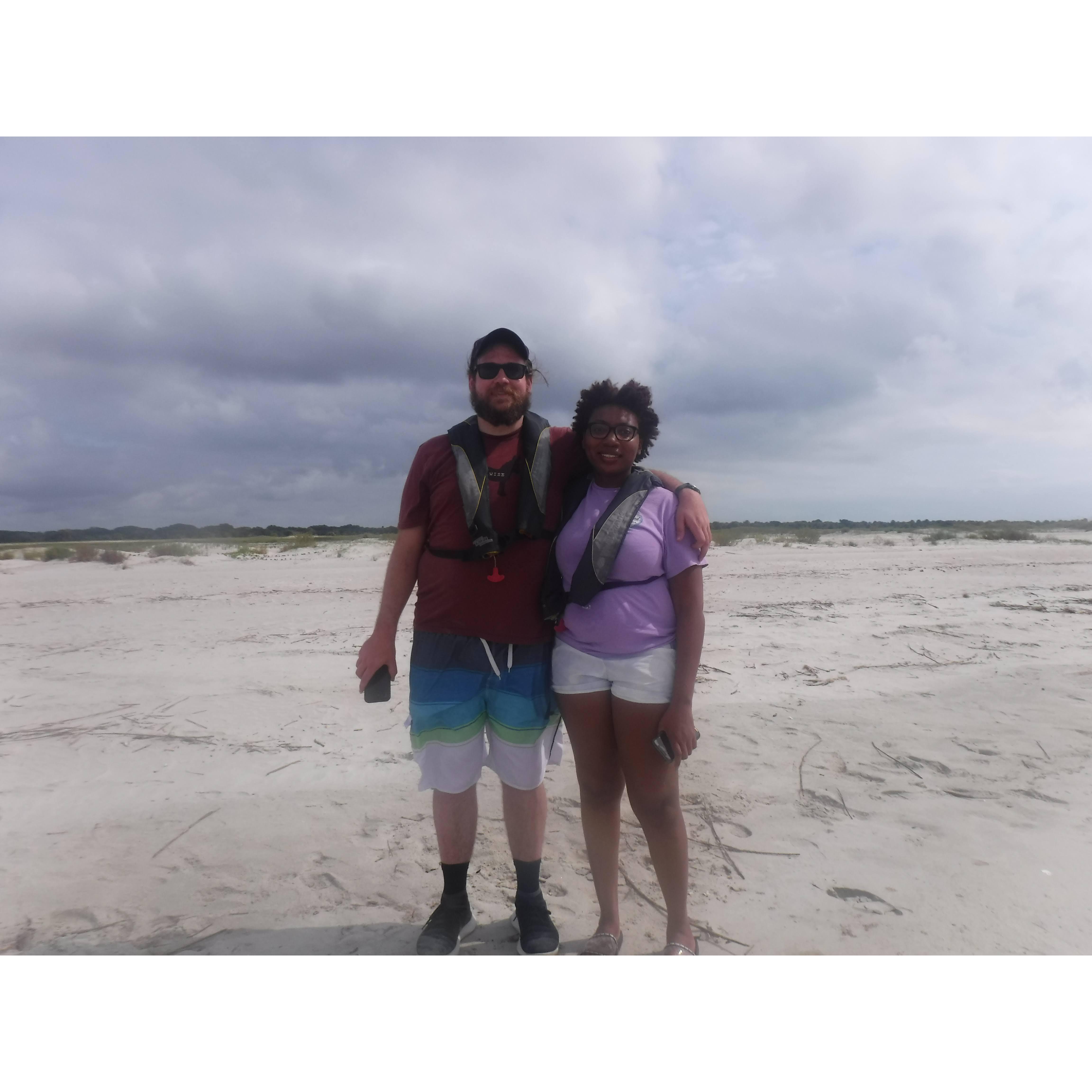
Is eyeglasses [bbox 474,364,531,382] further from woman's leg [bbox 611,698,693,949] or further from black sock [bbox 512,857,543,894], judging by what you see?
black sock [bbox 512,857,543,894]

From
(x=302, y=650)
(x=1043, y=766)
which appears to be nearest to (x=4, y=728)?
(x=302, y=650)

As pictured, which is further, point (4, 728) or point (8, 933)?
point (4, 728)

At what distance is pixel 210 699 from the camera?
18.0 feet

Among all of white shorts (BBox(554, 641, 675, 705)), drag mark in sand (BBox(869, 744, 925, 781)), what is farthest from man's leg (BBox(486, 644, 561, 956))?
drag mark in sand (BBox(869, 744, 925, 781))

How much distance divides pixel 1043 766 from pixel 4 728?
7.42m

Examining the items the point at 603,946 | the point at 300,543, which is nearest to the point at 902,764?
the point at 603,946

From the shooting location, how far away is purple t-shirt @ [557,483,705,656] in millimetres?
2314

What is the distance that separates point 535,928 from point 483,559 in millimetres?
1537

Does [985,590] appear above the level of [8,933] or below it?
above

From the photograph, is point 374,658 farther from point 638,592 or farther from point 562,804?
point 562,804

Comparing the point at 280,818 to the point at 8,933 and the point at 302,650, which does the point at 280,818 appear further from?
the point at 302,650

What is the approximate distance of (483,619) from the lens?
2539mm

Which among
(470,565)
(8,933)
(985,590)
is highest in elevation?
(470,565)

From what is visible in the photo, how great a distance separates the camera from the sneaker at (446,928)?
100 inches
